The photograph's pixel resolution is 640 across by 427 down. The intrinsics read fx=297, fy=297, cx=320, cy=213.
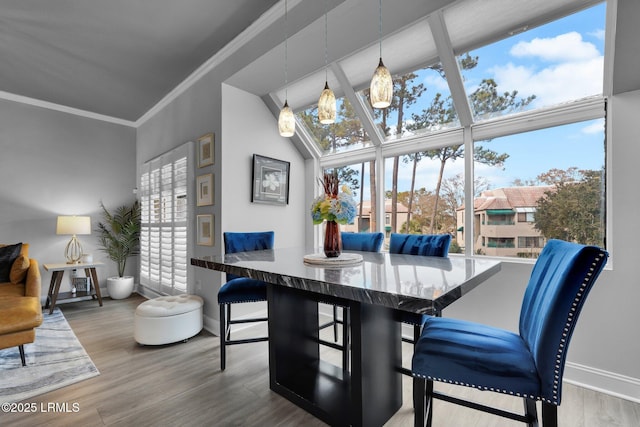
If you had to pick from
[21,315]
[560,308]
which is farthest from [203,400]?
[560,308]

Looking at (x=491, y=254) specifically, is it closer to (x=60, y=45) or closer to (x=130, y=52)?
(x=130, y=52)

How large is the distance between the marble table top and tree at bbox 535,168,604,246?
3.49ft

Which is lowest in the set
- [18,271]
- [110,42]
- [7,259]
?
[18,271]

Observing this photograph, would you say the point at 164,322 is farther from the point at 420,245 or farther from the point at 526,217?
the point at 526,217

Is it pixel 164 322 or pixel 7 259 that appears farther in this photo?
pixel 7 259

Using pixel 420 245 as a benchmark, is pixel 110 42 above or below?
above

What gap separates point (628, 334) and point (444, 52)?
238 centimetres

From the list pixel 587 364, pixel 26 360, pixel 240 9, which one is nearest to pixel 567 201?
pixel 587 364

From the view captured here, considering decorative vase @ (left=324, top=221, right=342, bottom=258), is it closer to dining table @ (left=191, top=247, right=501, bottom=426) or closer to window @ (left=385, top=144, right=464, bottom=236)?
dining table @ (left=191, top=247, right=501, bottom=426)

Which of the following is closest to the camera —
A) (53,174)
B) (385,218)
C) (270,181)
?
(385,218)

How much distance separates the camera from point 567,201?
7.43ft

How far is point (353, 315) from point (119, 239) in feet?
15.3

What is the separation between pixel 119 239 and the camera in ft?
15.5

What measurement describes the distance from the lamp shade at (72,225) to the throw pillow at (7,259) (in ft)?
2.24
